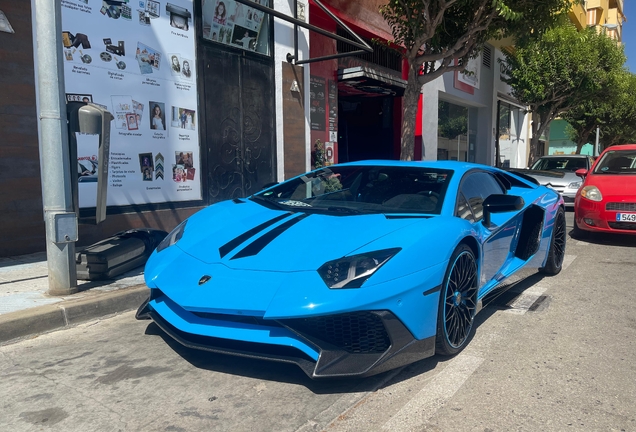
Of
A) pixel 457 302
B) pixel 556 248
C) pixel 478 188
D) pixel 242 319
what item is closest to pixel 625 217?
pixel 556 248

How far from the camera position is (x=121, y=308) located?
4242 mm

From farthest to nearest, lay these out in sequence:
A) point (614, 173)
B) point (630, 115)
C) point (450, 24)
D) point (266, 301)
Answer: point (630, 115) < point (450, 24) < point (614, 173) < point (266, 301)

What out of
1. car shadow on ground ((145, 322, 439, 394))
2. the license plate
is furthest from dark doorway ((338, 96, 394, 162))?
car shadow on ground ((145, 322, 439, 394))

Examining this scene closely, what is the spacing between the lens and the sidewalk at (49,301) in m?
3.61

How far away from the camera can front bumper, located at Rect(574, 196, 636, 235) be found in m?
6.98

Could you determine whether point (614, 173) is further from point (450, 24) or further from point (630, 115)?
point (630, 115)

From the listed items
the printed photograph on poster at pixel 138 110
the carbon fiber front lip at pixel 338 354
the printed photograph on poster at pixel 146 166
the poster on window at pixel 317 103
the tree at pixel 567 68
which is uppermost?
the tree at pixel 567 68

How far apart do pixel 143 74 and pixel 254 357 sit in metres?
5.77

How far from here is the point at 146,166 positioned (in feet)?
23.7

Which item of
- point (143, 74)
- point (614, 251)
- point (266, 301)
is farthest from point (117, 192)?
point (614, 251)

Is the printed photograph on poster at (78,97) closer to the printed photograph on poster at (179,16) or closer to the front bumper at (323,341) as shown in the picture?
the printed photograph on poster at (179,16)

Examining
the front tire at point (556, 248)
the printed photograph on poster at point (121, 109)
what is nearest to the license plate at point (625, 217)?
the front tire at point (556, 248)

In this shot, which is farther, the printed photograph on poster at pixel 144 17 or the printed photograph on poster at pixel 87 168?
the printed photograph on poster at pixel 144 17

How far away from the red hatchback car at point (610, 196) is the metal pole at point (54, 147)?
6785 mm
